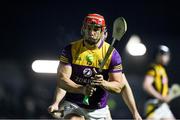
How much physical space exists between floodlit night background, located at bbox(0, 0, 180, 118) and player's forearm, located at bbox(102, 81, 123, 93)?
480 centimetres

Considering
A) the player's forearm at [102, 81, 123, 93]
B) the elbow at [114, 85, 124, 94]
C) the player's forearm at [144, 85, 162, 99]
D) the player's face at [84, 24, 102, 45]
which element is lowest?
the player's forearm at [144, 85, 162, 99]

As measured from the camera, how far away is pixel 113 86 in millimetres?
6715

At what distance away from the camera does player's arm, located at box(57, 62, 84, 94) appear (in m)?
6.68

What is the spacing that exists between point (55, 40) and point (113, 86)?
5372 millimetres

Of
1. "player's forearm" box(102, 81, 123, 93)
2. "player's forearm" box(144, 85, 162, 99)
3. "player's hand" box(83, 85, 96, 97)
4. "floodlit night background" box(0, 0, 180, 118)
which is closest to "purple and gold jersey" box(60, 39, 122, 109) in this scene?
"player's forearm" box(102, 81, 123, 93)

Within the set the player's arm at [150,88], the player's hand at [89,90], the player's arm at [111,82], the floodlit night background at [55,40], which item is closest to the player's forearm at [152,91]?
the player's arm at [150,88]

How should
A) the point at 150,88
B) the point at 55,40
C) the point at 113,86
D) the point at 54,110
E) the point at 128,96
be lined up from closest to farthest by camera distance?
1. the point at 113,86
2. the point at 54,110
3. the point at 128,96
4. the point at 150,88
5. the point at 55,40

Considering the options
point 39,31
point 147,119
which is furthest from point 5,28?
point 147,119

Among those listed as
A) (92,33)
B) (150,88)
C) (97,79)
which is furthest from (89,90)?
(150,88)

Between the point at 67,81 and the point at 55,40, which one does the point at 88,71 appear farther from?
the point at 55,40

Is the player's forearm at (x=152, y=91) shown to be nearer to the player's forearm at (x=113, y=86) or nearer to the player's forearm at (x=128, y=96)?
the player's forearm at (x=128, y=96)

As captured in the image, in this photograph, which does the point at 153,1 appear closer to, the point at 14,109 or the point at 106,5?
the point at 106,5

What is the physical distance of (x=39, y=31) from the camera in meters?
11.9

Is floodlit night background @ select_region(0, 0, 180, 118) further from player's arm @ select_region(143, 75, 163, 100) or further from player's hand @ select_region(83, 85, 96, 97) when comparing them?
player's hand @ select_region(83, 85, 96, 97)
